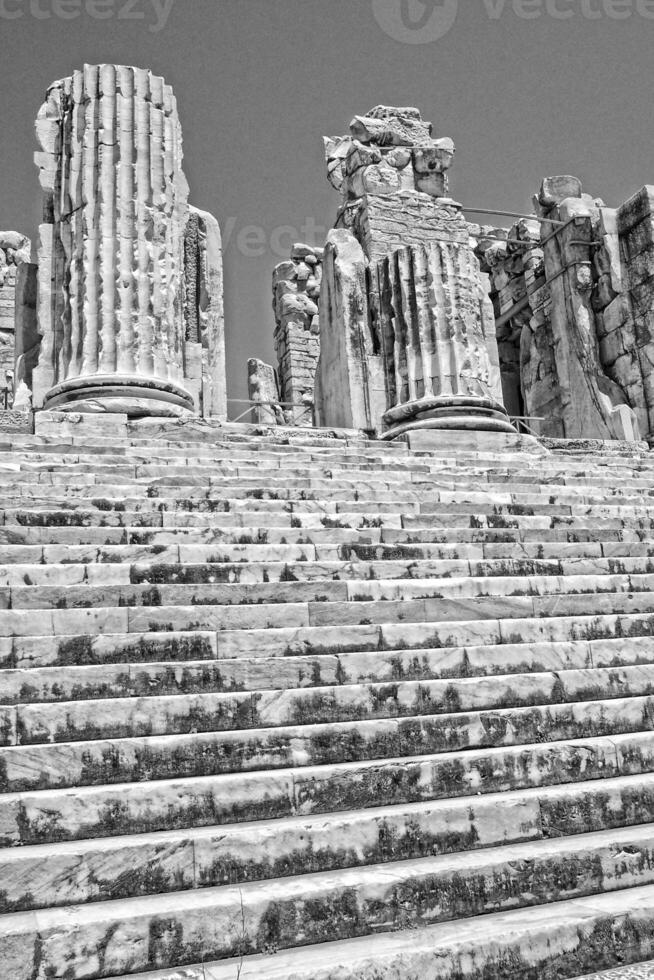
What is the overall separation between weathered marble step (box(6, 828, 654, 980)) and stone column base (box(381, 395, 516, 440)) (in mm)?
7307

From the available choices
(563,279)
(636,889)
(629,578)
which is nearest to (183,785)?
(636,889)

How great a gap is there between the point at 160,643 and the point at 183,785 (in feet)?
2.79

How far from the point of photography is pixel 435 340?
36.1 feet

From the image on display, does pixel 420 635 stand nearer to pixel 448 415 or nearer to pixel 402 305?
pixel 448 415

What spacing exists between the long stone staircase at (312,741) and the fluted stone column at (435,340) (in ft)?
15.4

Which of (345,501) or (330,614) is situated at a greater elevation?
(345,501)

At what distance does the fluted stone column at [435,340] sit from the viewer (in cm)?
1058

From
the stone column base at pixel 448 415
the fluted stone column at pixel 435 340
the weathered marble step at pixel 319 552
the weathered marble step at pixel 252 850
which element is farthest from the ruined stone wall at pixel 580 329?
the weathered marble step at pixel 252 850

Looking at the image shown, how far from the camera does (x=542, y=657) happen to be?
4.30m

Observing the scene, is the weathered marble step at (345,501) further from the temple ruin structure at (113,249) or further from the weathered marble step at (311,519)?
the temple ruin structure at (113,249)

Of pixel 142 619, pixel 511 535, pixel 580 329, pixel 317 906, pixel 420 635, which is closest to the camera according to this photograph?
pixel 317 906

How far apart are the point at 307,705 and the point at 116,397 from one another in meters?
5.98

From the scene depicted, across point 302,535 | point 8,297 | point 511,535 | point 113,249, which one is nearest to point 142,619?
point 302,535

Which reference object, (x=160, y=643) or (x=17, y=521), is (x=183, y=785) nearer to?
(x=160, y=643)
